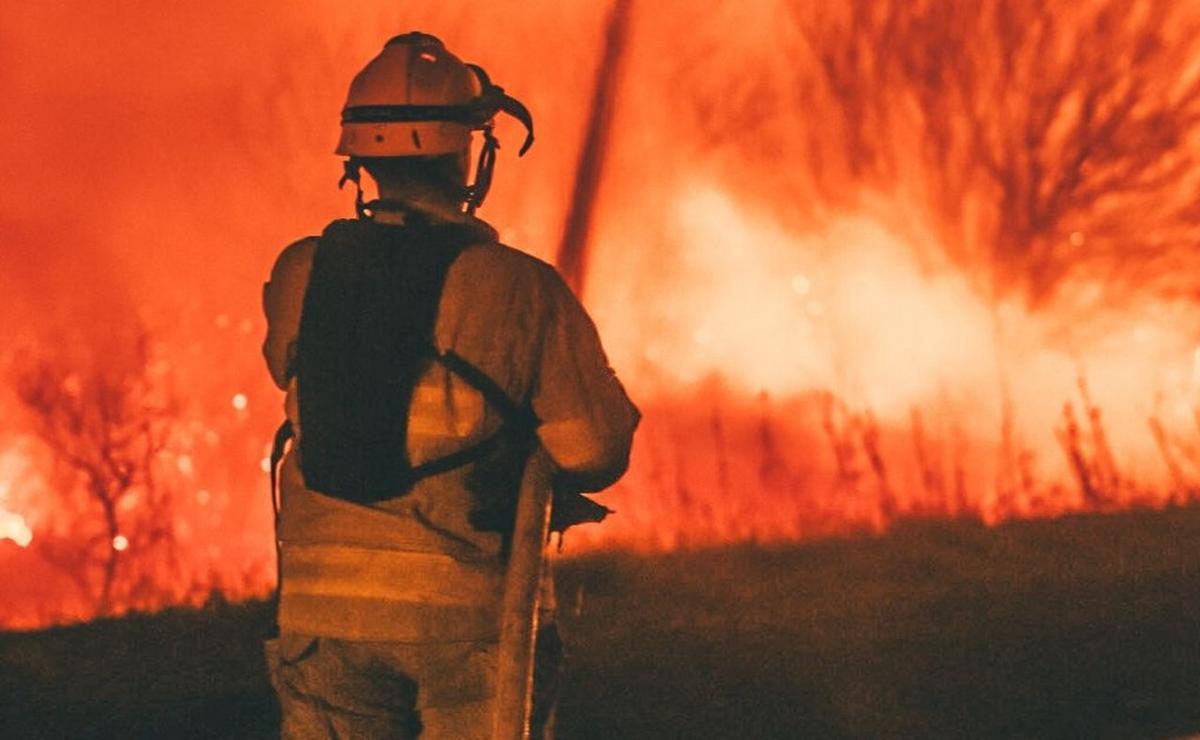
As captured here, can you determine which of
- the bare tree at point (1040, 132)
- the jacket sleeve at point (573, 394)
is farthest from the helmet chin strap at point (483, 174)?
the bare tree at point (1040, 132)

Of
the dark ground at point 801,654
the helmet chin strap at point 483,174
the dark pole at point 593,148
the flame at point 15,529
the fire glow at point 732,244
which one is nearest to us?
the helmet chin strap at point 483,174

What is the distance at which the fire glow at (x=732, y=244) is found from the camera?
7738 millimetres

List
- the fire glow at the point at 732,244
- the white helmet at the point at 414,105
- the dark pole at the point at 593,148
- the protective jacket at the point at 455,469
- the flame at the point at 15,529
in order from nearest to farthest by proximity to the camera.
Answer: the protective jacket at the point at 455,469, the white helmet at the point at 414,105, the flame at the point at 15,529, the fire glow at the point at 732,244, the dark pole at the point at 593,148

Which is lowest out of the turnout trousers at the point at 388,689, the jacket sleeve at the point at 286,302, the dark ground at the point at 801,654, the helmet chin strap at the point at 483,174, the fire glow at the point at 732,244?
the turnout trousers at the point at 388,689

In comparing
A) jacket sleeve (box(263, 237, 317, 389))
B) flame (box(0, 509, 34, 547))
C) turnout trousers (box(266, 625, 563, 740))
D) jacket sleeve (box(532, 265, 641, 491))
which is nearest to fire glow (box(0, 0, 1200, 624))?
flame (box(0, 509, 34, 547))

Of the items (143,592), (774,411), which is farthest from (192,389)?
(774,411)

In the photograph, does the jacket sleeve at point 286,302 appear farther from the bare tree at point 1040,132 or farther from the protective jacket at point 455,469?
the bare tree at point 1040,132

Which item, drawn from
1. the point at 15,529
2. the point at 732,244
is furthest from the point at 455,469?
the point at 732,244

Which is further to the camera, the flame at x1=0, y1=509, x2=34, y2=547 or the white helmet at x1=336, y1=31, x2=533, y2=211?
the flame at x1=0, y1=509, x2=34, y2=547

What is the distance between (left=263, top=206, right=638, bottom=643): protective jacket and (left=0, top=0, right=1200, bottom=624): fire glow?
5281 millimetres

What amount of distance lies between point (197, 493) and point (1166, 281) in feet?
19.3

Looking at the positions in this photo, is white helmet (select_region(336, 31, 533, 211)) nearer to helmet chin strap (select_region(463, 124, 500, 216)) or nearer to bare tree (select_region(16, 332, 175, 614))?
helmet chin strap (select_region(463, 124, 500, 216))

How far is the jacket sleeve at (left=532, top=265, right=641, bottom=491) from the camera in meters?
2.66

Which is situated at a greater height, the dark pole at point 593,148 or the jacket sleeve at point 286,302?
the dark pole at point 593,148
